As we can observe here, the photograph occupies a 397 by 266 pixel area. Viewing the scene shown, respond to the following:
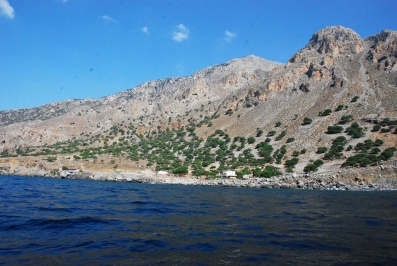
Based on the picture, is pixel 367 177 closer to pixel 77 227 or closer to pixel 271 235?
pixel 271 235

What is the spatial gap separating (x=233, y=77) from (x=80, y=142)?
89.2m

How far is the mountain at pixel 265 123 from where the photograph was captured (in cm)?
7338

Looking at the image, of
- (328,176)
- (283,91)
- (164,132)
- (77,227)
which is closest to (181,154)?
(164,132)

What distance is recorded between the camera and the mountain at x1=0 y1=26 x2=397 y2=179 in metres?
73.4

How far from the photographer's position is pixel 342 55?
112938 millimetres

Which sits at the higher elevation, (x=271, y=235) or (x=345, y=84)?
(x=345, y=84)

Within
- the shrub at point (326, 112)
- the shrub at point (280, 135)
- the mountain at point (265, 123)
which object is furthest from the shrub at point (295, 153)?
the shrub at point (326, 112)

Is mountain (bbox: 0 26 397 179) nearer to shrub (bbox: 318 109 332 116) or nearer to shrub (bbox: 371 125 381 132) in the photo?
shrub (bbox: 318 109 332 116)

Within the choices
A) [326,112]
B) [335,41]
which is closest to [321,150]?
[326,112]

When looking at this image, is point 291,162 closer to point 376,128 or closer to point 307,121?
point 376,128

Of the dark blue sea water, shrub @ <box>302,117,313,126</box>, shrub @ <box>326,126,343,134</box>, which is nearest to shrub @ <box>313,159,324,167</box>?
shrub @ <box>326,126,343,134</box>

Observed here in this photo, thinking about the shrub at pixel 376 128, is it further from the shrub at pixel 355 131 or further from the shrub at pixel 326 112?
the shrub at pixel 326 112

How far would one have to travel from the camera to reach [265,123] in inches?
3807

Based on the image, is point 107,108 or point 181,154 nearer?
point 181,154
